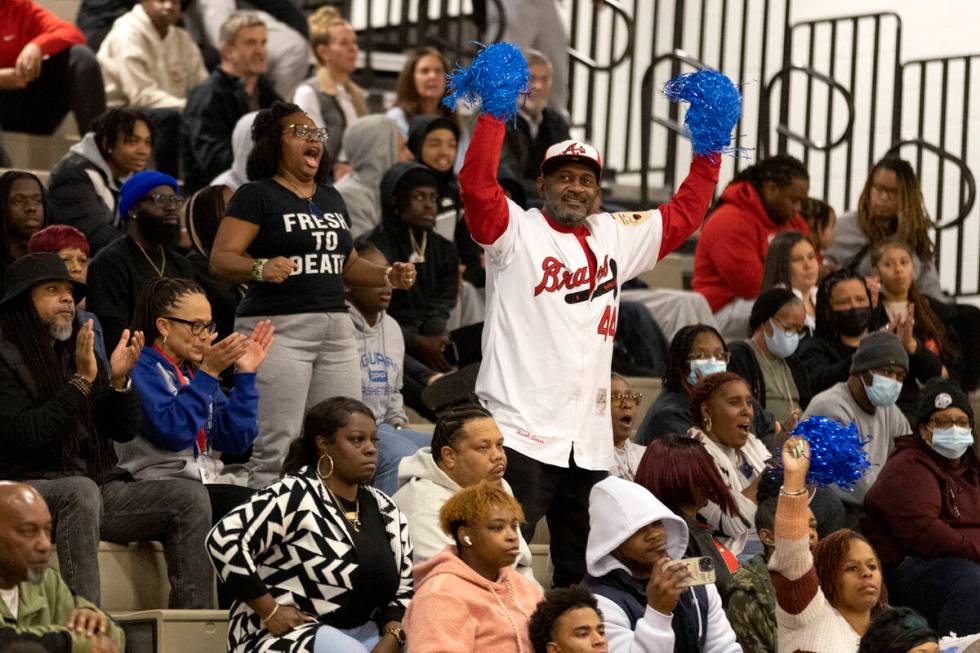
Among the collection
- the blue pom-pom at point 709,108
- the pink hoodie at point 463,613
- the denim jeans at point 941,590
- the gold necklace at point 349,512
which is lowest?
the denim jeans at point 941,590

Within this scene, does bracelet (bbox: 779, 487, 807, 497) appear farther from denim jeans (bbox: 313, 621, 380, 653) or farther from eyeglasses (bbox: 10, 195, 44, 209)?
eyeglasses (bbox: 10, 195, 44, 209)

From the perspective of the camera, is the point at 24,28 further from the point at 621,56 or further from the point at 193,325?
the point at 621,56

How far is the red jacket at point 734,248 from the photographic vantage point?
32.1 feet

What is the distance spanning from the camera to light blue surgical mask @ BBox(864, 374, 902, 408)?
828 centimetres

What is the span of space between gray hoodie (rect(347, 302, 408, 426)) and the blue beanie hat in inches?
34.8

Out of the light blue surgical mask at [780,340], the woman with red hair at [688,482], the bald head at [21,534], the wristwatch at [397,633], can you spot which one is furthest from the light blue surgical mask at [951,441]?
the bald head at [21,534]

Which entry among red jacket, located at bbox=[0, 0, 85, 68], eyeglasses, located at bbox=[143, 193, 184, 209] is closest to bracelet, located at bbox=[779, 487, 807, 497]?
eyeglasses, located at bbox=[143, 193, 184, 209]

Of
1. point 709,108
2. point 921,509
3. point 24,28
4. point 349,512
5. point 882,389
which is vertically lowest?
point 921,509

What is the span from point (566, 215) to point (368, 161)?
339 centimetres

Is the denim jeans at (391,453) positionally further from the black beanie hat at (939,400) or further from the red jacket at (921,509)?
the black beanie hat at (939,400)

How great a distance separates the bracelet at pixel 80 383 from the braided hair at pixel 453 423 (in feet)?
3.56

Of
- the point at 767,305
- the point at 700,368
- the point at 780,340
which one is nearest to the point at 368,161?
the point at 767,305

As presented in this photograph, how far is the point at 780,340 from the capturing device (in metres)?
8.70

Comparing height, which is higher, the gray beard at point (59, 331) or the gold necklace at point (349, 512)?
the gray beard at point (59, 331)
